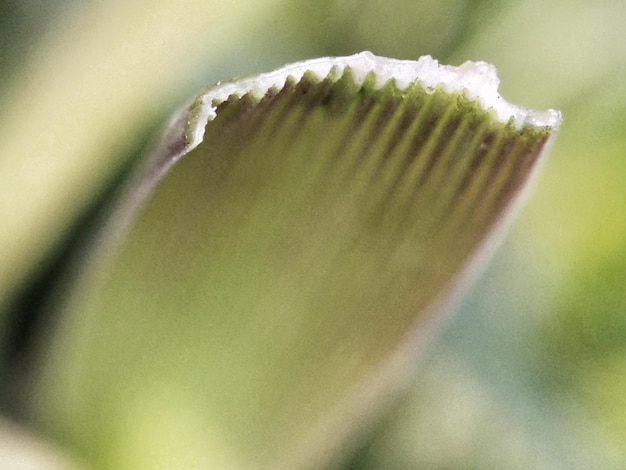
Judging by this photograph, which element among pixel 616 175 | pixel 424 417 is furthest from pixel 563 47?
pixel 424 417

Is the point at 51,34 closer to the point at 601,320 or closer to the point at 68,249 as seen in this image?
the point at 68,249

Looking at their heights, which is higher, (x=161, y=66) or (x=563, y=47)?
(x=563, y=47)

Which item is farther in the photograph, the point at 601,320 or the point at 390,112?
the point at 601,320

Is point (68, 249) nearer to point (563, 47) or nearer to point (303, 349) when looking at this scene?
point (303, 349)
